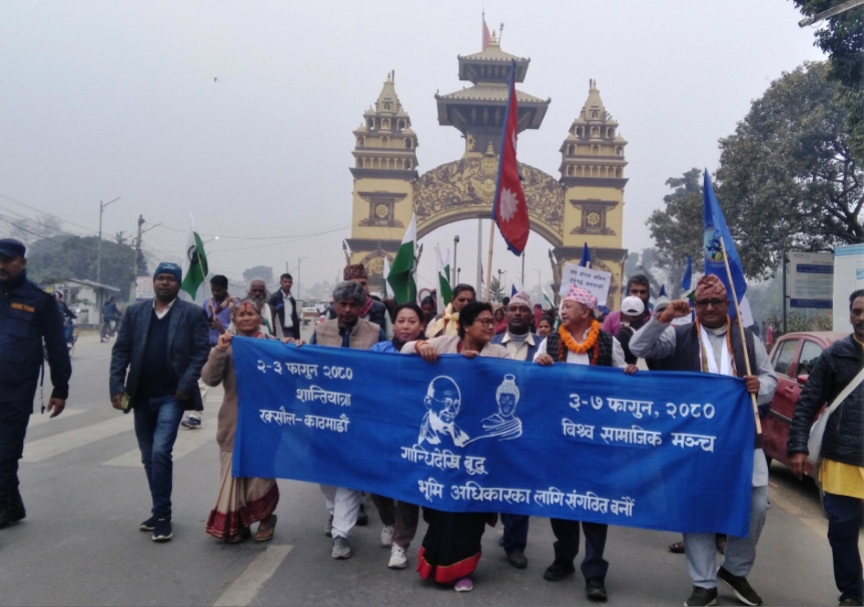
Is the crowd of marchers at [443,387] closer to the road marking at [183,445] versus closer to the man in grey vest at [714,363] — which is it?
the man in grey vest at [714,363]

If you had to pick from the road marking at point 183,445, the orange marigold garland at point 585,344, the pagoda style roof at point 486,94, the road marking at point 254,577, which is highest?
the pagoda style roof at point 486,94

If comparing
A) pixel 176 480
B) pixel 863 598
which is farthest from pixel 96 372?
pixel 863 598

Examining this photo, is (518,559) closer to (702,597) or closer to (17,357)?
(702,597)

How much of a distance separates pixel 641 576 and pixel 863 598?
1192mm

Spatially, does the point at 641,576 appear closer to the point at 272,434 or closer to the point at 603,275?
the point at 272,434

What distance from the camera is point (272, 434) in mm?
5102

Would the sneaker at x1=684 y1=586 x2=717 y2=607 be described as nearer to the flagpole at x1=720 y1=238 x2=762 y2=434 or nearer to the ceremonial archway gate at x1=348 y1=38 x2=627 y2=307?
the flagpole at x1=720 y1=238 x2=762 y2=434

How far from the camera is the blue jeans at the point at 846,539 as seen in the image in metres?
4.21

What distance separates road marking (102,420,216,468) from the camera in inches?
289

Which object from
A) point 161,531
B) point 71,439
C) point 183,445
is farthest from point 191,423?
point 161,531

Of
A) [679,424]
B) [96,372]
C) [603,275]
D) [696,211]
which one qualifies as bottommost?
[96,372]

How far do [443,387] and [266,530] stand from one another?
158 cm

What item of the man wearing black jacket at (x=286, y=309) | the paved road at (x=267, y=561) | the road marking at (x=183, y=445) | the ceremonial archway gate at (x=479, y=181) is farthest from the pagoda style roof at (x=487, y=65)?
the paved road at (x=267, y=561)

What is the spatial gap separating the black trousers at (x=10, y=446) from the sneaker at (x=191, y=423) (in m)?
4.34
